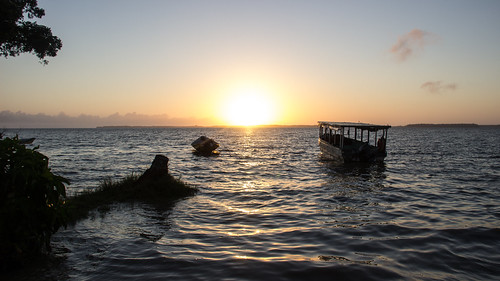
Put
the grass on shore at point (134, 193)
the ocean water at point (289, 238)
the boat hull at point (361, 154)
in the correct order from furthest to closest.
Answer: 1. the boat hull at point (361, 154)
2. the grass on shore at point (134, 193)
3. the ocean water at point (289, 238)

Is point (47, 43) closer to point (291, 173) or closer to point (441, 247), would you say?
point (291, 173)

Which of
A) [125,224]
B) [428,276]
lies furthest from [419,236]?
[125,224]

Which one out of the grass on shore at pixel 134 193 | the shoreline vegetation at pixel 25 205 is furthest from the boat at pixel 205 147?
the shoreline vegetation at pixel 25 205

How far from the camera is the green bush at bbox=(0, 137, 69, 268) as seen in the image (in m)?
6.05

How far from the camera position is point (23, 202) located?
6137mm

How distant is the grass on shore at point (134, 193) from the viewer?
41.1ft

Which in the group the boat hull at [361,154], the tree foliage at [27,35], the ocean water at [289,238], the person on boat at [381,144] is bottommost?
the ocean water at [289,238]

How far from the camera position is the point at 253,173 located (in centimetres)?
2384

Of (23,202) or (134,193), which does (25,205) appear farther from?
(134,193)

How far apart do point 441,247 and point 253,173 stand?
16.2 m

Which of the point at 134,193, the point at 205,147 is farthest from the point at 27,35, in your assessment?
the point at 205,147

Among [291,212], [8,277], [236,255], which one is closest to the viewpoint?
[8,277]

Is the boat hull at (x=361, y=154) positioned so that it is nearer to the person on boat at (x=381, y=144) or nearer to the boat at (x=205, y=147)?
the person on boat at (x=381, y=144)

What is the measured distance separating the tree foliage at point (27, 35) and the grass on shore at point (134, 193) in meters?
8.46
